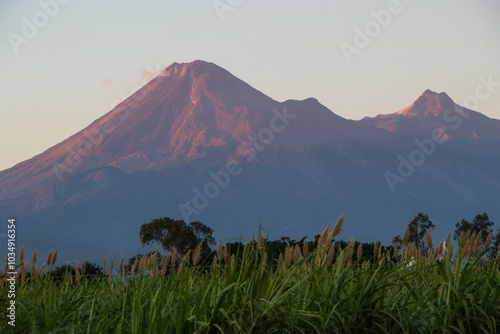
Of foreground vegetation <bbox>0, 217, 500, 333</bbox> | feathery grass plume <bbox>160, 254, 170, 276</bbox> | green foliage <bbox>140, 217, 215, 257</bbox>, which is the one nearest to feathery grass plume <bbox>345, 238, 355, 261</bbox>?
foreground vegetation <bbox>0, 217, 500, 333</bbox>

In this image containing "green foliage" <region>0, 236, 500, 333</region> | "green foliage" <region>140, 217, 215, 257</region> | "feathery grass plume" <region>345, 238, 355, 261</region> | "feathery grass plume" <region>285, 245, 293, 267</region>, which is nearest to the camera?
"green foliage" <region>0, 236, 500, 333</region>

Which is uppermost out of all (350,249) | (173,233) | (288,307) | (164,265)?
(350,249)

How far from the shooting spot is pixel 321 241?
591 centimetres

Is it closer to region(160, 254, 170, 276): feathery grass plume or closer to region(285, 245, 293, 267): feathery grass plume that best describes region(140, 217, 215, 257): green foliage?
region(160, 254, 170, 276): feathery grass plume

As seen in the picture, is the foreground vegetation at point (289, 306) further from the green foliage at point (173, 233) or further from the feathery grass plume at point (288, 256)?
the green foliage at point (173, 233)

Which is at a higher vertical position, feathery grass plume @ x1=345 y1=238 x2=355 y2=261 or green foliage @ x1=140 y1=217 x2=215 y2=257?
feathery grass plume @ x1=345 y1=238 x2=355 y2=261

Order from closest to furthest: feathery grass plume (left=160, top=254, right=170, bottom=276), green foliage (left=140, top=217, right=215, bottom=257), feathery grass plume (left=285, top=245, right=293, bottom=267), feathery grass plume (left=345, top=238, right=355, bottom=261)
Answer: feathery grass plume (left=345, top=238, right=355, bottom=261) → feathery grass plume (left=160, top=254, right=170, bottom=276) → feathery grass plume (left=285, top=245, right=293, bottom=267) → green foliage (left=140, top=217, right=215, bottom=257)

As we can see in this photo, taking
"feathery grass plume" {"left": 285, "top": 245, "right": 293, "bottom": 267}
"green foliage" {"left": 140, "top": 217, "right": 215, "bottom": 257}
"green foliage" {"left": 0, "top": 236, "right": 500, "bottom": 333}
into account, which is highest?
"feathery grass plume" {"left": 285, "top": 245, "right": 293, "bottom": 267}

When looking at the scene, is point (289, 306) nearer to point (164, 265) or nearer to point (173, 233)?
point (164, 265)

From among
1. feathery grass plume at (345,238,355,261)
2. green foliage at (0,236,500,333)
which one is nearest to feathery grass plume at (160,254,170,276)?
green foliage at (0,236,500,333)

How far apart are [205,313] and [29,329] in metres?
1.85

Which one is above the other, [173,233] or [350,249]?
[350,249]

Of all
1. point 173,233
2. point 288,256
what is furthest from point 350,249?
point 173,233

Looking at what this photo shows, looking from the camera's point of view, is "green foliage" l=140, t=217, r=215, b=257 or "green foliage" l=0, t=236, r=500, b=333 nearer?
"green foliage" l=0, t=236, r=500, b=333
